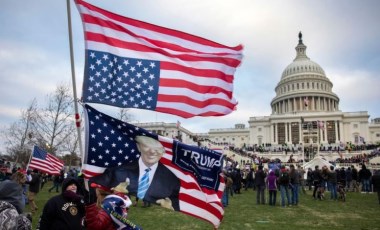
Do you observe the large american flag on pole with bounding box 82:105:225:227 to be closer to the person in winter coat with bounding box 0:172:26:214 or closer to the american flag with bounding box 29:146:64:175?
the person in winter coat with bounding box 0:172:26:214

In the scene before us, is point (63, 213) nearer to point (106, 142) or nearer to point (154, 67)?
point (106, 142)

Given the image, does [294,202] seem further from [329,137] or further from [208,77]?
[329,137]

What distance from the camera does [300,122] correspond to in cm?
10038

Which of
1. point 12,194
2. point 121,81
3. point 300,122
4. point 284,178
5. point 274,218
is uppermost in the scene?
point 300,122

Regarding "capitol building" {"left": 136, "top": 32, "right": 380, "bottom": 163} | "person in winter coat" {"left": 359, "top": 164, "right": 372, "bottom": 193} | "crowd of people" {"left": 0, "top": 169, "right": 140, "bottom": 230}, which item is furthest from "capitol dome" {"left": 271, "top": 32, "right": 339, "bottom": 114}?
"crowd of people" {"left": 0, "top": 169, "right": 140, "bottom": 230}

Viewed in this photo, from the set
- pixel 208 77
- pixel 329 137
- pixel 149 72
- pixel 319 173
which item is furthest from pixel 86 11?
pixel 329 137

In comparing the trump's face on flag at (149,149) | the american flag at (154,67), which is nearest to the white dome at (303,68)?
the american flag at (154,67)

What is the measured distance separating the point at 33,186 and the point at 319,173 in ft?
47.1

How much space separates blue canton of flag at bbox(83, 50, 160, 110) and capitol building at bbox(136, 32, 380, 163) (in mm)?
80116

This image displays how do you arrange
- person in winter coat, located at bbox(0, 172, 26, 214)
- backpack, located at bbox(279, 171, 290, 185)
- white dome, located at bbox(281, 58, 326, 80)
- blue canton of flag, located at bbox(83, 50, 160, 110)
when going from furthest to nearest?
white dome, located at bbox(281, 58, 326, 80), backpack, located at bbox(279, 171, 290, 185), blue canton of flag, located at bbox(83, 50, 160, 110), person in winter coat, located at bbox(0, 172, 26, 214)

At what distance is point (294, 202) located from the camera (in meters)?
17.3

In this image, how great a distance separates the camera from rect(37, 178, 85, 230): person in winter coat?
4.12 metres

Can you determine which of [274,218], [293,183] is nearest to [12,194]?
[274,218]

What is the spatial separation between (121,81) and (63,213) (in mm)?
2322
